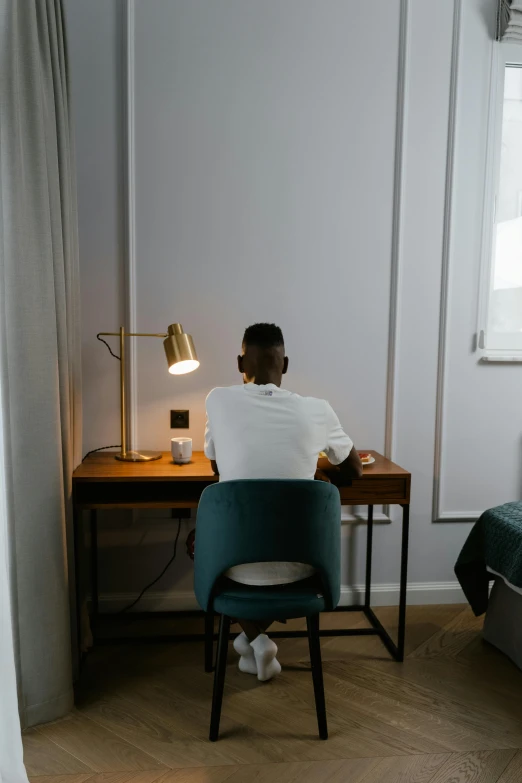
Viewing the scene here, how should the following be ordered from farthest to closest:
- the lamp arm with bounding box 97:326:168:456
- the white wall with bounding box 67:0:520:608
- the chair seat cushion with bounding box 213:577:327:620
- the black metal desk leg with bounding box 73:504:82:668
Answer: the white wall with bounding box 67:0:520:608, the lamp arm with bounding box 97:326:168:456, the black metal desk leg with bounding box 73:504:82:668, the chair seat cushion with bounding box 213:577:327:620

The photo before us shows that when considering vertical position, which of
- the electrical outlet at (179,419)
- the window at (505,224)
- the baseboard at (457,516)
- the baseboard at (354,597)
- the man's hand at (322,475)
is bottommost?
the baseboard at (354,597)

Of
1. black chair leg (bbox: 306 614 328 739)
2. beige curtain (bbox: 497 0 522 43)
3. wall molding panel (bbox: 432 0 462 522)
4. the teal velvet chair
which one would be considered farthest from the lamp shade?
beige curtain (bbox: 497 0 522 43)

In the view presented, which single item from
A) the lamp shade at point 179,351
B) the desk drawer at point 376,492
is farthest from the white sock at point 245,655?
the lamp shade at point 179,351

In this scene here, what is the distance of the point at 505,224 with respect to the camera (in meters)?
2.78

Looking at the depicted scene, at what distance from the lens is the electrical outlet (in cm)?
264

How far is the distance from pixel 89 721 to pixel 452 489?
1.77 meters

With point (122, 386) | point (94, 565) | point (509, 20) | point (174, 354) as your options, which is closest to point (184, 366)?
point (174, 354)

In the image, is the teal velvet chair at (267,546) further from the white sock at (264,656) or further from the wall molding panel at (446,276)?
the wall molding panel at (446,276)

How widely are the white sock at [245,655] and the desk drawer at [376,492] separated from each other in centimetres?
62

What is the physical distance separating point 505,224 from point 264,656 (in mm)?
2095

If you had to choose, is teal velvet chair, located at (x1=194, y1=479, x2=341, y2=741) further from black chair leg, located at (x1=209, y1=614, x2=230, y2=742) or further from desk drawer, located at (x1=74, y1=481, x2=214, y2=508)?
desk drawer, located at (x1=74, y1=481, x2=214, y2=508)

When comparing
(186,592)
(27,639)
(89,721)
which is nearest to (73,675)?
(89,721)

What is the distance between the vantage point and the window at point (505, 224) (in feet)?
8.82

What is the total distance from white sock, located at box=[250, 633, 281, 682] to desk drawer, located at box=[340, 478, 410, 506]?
0.56 meters
